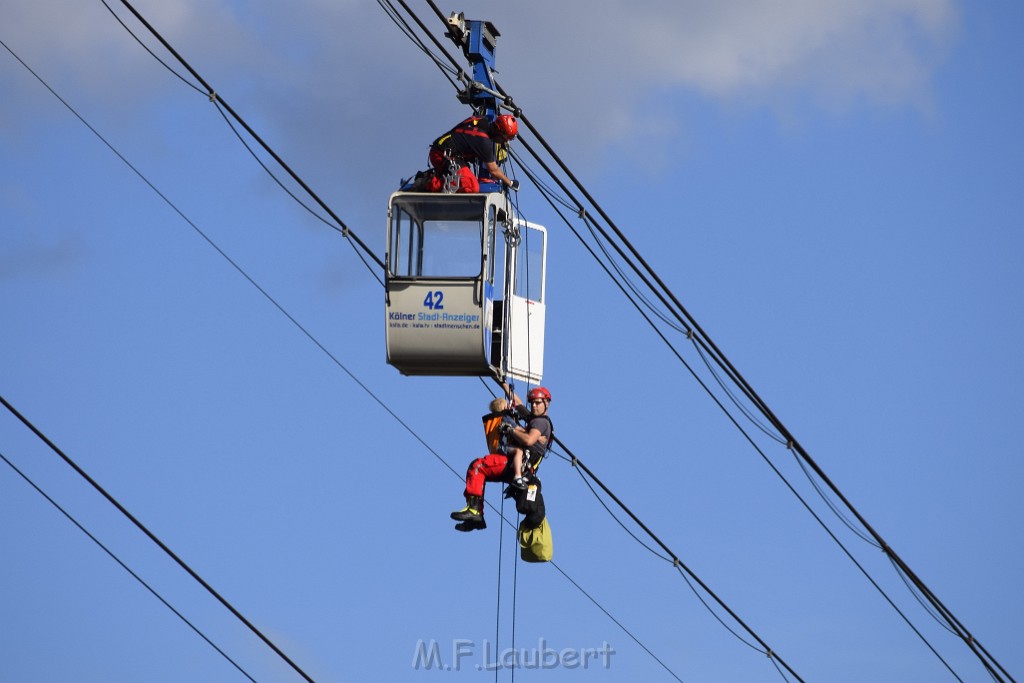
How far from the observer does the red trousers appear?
2611cm

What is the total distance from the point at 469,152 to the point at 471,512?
401 cm

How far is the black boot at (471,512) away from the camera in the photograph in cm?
2606

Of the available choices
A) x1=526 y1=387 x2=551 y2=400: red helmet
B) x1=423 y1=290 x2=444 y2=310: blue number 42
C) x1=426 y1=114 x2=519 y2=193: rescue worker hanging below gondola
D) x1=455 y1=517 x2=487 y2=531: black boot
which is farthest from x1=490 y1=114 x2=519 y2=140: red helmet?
x1=455 y1=517 x2=487 y2=531: black boot

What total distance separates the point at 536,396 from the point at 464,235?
205cm

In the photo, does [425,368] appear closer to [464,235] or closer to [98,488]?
[464,235]

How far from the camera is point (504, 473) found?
2630 centimetres

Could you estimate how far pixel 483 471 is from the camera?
2623cm

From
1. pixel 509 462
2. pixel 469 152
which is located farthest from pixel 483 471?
pixel 469 152

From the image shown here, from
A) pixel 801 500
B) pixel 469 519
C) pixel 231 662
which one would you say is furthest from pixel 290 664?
pixel 801 500

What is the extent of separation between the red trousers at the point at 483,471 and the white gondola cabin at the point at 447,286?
0.96m

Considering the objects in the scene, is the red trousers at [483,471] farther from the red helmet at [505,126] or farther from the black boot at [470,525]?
the red helmet at [505,126]

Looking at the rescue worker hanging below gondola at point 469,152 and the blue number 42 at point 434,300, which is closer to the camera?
the blue number 42 at point 434,300

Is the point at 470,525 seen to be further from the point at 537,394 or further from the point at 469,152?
the point at 469,152

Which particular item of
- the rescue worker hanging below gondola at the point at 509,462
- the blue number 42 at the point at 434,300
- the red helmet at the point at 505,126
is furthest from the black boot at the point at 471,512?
the red helmet at the point at 505,126
